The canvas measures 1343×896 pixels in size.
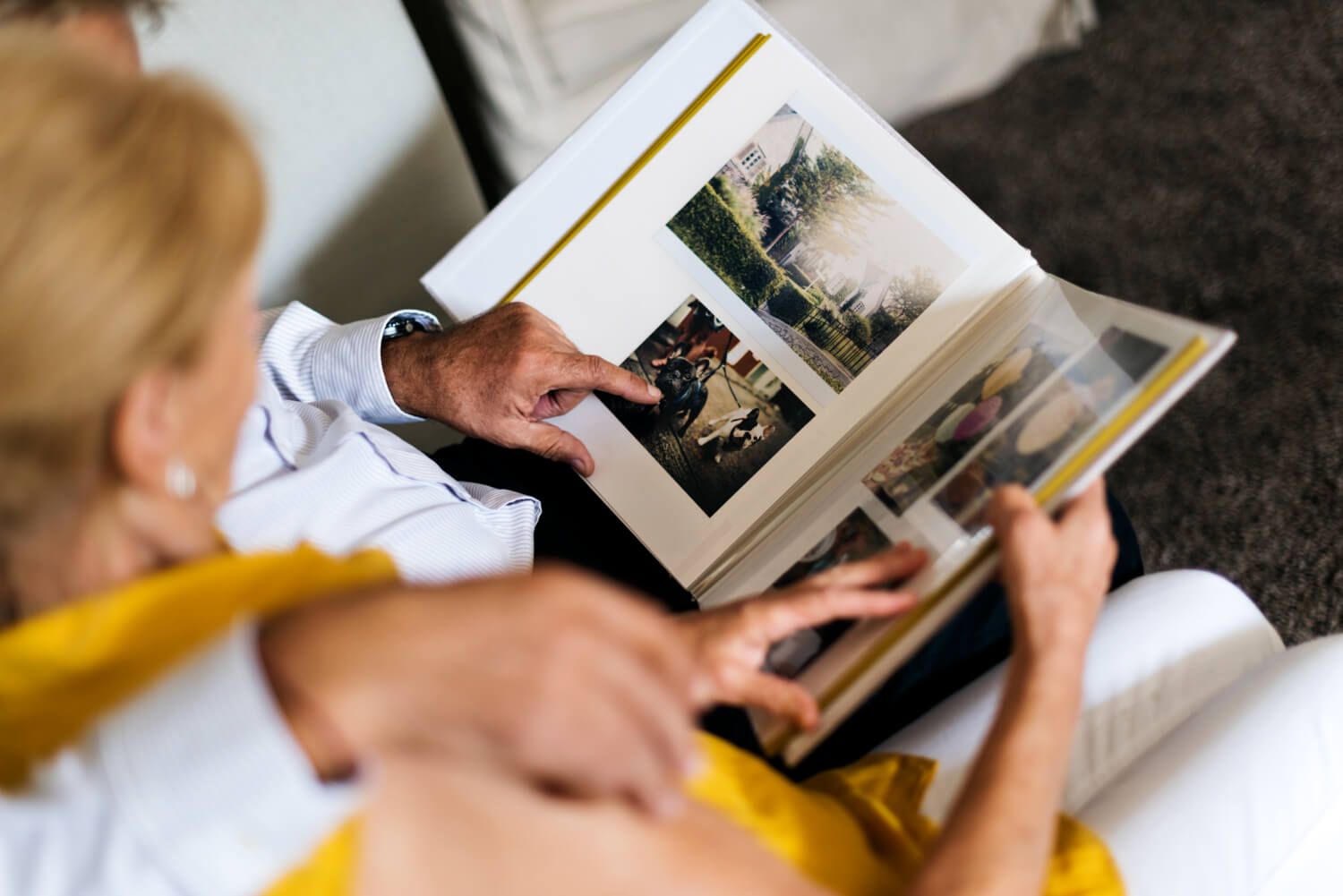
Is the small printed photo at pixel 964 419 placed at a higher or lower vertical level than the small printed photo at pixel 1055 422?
higher

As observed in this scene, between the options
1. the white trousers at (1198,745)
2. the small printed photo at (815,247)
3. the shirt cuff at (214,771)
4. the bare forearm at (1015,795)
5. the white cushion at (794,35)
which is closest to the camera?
the shirt cuff at (214,771)

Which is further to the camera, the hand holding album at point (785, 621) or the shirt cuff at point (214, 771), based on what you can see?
the hand holding album at point (785, 621)

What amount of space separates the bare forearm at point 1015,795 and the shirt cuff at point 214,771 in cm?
31

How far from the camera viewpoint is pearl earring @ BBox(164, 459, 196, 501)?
1.49 feet

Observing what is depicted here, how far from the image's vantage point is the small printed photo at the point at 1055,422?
1.82 ft

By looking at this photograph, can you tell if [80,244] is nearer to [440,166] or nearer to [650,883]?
[650,883]

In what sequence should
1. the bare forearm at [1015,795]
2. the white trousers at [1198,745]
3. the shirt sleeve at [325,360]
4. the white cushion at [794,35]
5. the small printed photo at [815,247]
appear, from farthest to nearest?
the white cushion at [794,35] → the shirt sleeve at [325,360] → the small printed photo at [815,247] → the white trousers at [1198,745] → the bare forearm at [1015,795]

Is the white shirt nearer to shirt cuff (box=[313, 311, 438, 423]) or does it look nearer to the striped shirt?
the striped shirt

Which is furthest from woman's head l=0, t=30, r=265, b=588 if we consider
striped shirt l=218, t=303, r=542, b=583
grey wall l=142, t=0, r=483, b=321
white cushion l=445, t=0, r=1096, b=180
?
white cushion l=445, t=0, r=1096, b=180

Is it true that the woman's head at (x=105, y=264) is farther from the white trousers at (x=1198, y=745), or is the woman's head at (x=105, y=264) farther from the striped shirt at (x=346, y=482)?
the white trousers at (x=1198, y=745)

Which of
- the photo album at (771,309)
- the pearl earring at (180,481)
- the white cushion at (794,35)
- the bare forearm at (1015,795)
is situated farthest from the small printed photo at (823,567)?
the white cushion at (794,35)

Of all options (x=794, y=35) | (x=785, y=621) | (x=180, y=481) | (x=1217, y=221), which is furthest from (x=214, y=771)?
(x=1217, y=221)

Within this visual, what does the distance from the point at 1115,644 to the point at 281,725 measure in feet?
1.92

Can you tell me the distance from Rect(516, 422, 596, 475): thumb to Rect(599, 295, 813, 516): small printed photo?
0.04 meters
